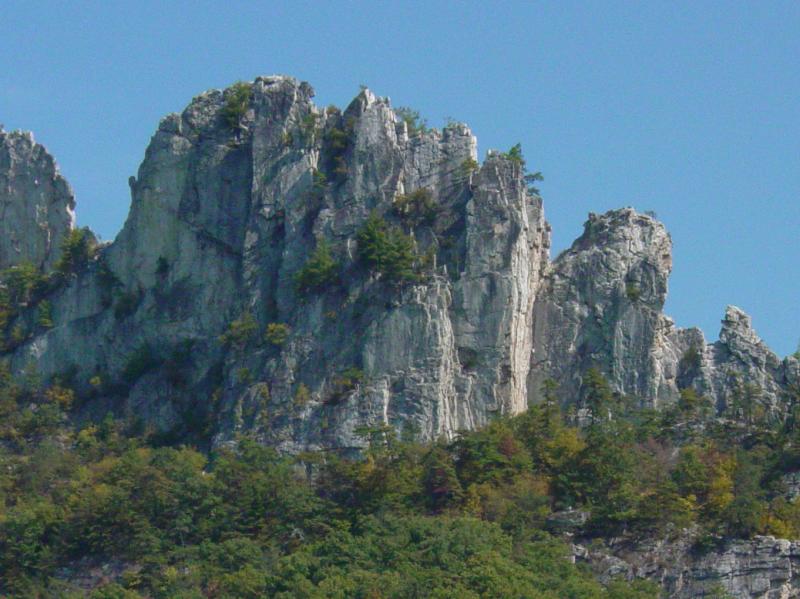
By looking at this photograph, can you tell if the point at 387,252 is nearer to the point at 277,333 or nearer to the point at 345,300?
the point at 345,300

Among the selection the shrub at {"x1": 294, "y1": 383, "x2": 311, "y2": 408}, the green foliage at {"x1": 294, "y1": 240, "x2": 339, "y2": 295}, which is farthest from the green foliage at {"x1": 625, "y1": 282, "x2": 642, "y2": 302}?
the shrub at {"x1": 294, "y1": 383, "x2": 311, "y2": 408}

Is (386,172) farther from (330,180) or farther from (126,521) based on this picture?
(126,521)

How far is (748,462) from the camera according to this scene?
105m

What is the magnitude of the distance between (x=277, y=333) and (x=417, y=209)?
6596 mm

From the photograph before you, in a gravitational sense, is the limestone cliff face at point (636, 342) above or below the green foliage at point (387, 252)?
below

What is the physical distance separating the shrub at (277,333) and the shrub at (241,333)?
2.82 ft

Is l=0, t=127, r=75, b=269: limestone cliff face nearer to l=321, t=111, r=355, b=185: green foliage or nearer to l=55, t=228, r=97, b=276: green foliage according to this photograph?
l=55, t=228, r=97, b=276: green foliage

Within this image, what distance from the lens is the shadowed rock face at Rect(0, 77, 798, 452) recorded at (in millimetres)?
109312

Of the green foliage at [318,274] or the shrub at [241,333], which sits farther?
→ the shrub at [241,333]

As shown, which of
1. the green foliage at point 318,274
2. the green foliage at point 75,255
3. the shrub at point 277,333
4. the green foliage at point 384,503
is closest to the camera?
the green foliage at point 384,503

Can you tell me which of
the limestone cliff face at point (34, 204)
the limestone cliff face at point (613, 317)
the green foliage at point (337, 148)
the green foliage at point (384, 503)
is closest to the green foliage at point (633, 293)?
the limestone cliff face at point (613, 317)

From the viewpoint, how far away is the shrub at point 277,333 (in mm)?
110938

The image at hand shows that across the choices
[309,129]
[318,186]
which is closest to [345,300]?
[318,186]

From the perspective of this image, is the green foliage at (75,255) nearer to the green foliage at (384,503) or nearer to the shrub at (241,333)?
the shrub at (241,333)
